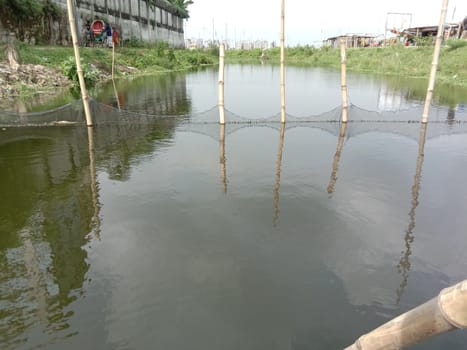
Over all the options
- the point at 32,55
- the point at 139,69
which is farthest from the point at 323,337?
the point at 139,69

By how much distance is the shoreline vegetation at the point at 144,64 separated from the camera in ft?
69.9

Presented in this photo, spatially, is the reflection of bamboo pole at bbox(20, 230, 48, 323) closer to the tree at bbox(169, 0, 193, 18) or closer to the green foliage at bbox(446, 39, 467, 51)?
the green foliage at bbox(446, 39, 467, 51)

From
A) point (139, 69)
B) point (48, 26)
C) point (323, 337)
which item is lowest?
point (323, 337)

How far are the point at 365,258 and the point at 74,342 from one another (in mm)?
4333

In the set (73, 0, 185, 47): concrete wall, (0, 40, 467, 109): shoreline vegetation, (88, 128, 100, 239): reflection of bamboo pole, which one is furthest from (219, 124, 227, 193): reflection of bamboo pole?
(73, 0, 185, 47): concrete wall

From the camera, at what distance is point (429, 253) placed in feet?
19.7

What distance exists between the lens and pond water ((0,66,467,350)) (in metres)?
4.54

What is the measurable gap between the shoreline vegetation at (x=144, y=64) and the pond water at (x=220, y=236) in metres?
10.5

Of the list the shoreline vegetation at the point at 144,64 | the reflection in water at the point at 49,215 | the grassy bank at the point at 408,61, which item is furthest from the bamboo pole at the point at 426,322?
the grassy bank at the point at 408,61

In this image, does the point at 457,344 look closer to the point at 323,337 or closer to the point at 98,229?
the point at 323,337

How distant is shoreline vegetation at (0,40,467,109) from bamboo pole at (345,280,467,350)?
20624 millimetres

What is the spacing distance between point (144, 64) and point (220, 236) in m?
35.9

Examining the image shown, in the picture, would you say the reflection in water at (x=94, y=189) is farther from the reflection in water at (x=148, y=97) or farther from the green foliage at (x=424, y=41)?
the green foliage at (x=424, y=41)

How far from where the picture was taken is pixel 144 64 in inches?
1526
